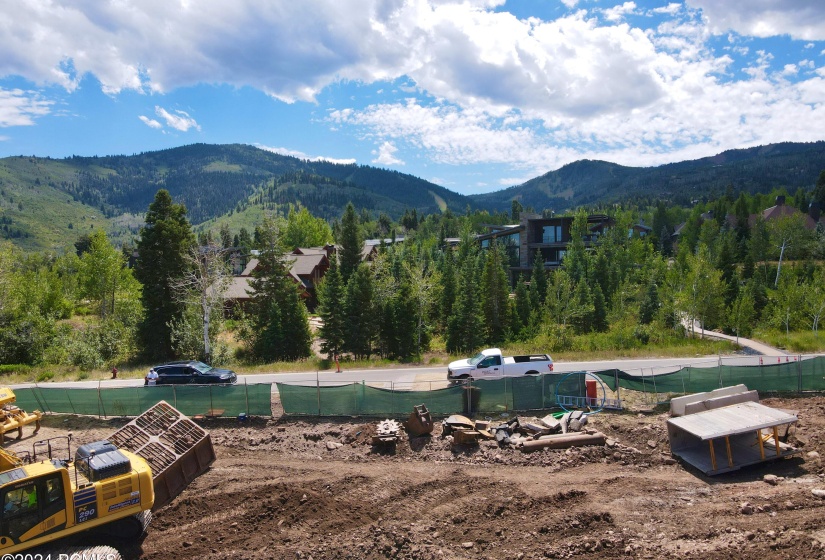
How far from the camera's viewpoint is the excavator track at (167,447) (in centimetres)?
1357

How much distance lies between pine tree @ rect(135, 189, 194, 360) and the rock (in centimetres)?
3626

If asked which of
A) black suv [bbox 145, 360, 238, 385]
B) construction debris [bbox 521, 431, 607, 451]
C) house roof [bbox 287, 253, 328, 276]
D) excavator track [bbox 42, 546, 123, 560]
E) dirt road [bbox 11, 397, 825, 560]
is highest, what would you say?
house roof [bbox 287, 253, 328, 276]

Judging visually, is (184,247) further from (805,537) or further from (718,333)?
(718,333)

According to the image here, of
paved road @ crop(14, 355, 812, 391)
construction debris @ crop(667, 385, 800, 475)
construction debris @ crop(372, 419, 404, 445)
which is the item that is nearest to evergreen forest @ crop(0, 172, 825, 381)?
paved road @ crop(14, 355, 812, 391)

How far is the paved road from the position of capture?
84.2ft

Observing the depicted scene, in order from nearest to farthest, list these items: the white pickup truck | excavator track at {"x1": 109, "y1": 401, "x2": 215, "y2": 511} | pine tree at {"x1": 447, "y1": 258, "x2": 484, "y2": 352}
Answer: excavator track at {"x1": 109, "y1": 401, "x2": 215, "y2": 511} < the white pickup truck < pine tree at {"x1": 447, "y1": 258, "x2": 484, "y2": 352}

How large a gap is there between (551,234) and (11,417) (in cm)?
6835

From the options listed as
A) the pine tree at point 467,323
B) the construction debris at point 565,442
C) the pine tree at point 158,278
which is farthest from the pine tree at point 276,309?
the construction debris at point 565,442

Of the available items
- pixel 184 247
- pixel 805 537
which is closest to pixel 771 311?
pixel 805 537

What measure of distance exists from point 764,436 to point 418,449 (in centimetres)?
1075

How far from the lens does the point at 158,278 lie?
1447 inches

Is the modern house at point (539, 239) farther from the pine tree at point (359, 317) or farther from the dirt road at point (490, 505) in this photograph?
the dirt road at point (490, 505)

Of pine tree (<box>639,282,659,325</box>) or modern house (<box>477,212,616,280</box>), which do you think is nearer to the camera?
pine tree (<box>639,282,659,325</box>)

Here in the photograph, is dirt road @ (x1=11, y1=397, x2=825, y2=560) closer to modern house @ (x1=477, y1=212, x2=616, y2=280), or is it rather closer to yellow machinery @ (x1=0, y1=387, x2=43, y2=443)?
yellow machinery @ (x1=0, y1=387, x2=43, y2=443)
